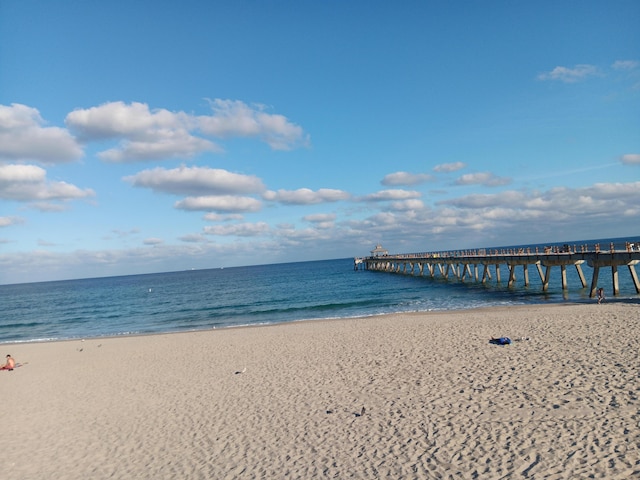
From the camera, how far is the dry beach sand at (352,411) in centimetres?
676

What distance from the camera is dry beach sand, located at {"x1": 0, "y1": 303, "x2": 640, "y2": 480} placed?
22.2 ft

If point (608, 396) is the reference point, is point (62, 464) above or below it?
below

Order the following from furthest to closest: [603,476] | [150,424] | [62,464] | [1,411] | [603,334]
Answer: [603,334] → [1,411] → [150,424] → [62,464] → [603,476]

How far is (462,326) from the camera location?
59.5 ft

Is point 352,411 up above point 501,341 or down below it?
below

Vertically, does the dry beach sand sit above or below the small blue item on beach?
below

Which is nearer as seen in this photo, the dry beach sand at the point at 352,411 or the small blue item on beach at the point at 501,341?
the dry beach sand at the point at 352,411

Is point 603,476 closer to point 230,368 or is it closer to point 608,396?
point 608,396

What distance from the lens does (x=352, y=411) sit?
9.05 m

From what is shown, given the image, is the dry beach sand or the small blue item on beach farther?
the small blue item on beach

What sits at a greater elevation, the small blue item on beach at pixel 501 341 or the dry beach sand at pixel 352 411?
the small blue item on beach at pixel 501 341

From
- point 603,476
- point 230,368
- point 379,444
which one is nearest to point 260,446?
point 379,444

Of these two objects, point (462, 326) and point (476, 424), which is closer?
point (476, 424)

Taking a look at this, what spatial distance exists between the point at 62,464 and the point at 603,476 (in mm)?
8892
